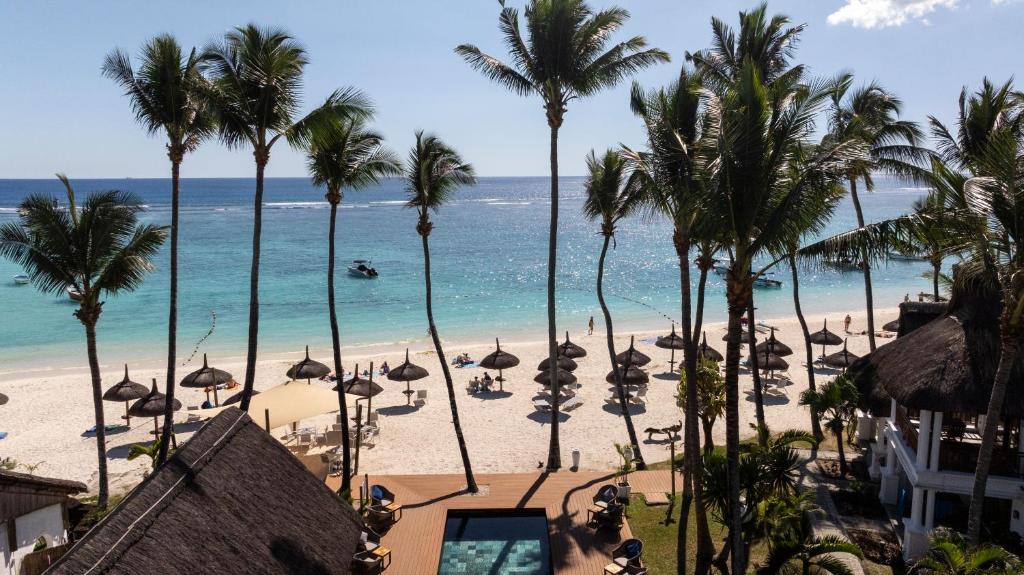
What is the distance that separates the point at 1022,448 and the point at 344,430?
1417 centimetres

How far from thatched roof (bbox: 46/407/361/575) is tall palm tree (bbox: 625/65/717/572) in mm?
6087

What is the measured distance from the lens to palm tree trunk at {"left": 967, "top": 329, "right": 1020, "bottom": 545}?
9977mm

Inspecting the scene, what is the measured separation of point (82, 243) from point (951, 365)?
17.8 m

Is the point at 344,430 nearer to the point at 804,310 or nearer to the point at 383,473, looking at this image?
the point at 383,473

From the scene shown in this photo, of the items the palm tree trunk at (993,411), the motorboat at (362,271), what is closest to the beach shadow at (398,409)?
the palm tree trunk at (993,411)

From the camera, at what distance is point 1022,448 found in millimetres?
13633

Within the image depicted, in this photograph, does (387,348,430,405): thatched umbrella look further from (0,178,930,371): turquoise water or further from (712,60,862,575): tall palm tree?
(712,60,862,575): tall palm tree

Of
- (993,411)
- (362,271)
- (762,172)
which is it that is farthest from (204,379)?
(362,271)

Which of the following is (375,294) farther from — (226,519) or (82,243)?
(226,519)

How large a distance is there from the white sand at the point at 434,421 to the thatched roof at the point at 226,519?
322 inches

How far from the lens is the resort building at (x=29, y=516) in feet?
34.1

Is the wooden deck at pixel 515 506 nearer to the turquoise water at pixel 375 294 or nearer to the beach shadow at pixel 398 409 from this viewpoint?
the turquoise water at pixel 375 294

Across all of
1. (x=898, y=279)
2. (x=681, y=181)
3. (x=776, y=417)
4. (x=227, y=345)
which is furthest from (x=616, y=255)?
(x=681, y=181)

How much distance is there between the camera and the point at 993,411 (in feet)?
34.0
